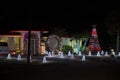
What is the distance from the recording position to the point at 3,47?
149 feet

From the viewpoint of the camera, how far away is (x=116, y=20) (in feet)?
209

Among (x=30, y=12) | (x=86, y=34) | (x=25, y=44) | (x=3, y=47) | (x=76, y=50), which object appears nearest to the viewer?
(x=30, y=12)

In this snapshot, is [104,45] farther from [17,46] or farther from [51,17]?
[17,46]

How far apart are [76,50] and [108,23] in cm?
696

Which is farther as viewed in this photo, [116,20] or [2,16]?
[2,16]

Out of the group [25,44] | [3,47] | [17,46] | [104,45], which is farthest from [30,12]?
[104,45]

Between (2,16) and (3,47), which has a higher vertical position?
(2,16)

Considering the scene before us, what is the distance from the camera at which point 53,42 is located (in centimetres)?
5922

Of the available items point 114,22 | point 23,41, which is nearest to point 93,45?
point 114,22

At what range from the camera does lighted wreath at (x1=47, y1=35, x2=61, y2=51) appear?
193 feet

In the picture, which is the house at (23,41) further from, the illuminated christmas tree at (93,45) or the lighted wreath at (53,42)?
the illuminated christmas tree at (93,45)

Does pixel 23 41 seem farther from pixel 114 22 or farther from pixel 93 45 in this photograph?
pixel 114 22

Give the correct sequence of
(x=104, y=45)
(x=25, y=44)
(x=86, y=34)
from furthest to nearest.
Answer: (x=104, y=45) < (x=86, y=34) < (x=25, y=44)

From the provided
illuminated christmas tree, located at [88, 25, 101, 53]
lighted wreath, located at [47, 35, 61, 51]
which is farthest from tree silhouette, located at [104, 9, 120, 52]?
lighted wreath, located at [47, 35, 61, 51]
